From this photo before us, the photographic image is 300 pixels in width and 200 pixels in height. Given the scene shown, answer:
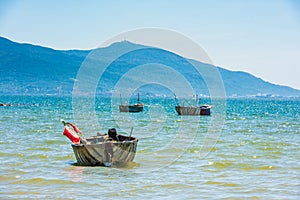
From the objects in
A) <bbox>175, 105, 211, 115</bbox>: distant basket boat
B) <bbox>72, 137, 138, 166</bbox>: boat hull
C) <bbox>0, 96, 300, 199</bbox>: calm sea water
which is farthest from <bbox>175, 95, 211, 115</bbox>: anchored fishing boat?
<bbox>72, 137, 138, 166</bbox>: boat hull

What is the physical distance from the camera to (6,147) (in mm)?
31328

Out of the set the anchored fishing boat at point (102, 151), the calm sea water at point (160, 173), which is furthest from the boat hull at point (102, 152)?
the calm sea water at point (160, 173)

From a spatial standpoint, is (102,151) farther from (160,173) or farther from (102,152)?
(160,173)

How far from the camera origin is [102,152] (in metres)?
23.8

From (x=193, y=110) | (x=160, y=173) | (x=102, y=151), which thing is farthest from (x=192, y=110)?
(x=160, y=173)

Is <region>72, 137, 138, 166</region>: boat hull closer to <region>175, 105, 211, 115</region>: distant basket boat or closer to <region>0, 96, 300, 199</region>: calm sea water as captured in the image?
<region>0, 96, 300, 199</region>: calm sea water

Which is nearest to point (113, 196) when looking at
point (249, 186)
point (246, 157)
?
point (249, 186)

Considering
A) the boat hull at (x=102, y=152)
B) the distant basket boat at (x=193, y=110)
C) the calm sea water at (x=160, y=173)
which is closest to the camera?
the calm sea water at (x=160, y=173)

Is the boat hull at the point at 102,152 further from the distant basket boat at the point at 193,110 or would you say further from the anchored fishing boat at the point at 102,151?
the distant basket boat at the point at 193,110

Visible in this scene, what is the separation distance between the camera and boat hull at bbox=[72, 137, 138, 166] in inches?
928

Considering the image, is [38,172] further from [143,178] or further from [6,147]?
[6,147]

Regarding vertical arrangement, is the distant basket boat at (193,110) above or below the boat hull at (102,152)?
above

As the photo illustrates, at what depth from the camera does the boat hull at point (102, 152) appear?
23562 millimetres

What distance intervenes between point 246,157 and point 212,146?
19.5 feet
